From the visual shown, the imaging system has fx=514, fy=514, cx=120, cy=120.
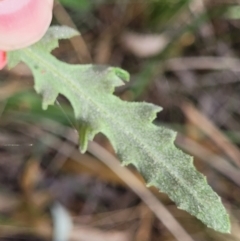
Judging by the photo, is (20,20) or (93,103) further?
(93,103)

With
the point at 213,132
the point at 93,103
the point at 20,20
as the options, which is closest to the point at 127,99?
the point at 213,132

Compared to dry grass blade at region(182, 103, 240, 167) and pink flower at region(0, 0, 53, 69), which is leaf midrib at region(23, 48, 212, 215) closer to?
pink flower at region(0, 0, 53, 69)

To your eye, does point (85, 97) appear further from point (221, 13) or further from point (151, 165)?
point (221, 13)

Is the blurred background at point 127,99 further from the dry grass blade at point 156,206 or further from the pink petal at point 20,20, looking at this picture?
the pink petal at point 20,20

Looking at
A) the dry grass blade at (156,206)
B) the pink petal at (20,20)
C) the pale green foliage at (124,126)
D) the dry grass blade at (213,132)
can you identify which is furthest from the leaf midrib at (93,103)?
the dry grass blade at (213,132)

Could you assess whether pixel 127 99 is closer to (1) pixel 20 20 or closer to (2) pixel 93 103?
(2) pixel 93 103

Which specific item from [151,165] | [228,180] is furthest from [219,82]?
[151,165]

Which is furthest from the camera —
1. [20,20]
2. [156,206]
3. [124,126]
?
[156,206]
